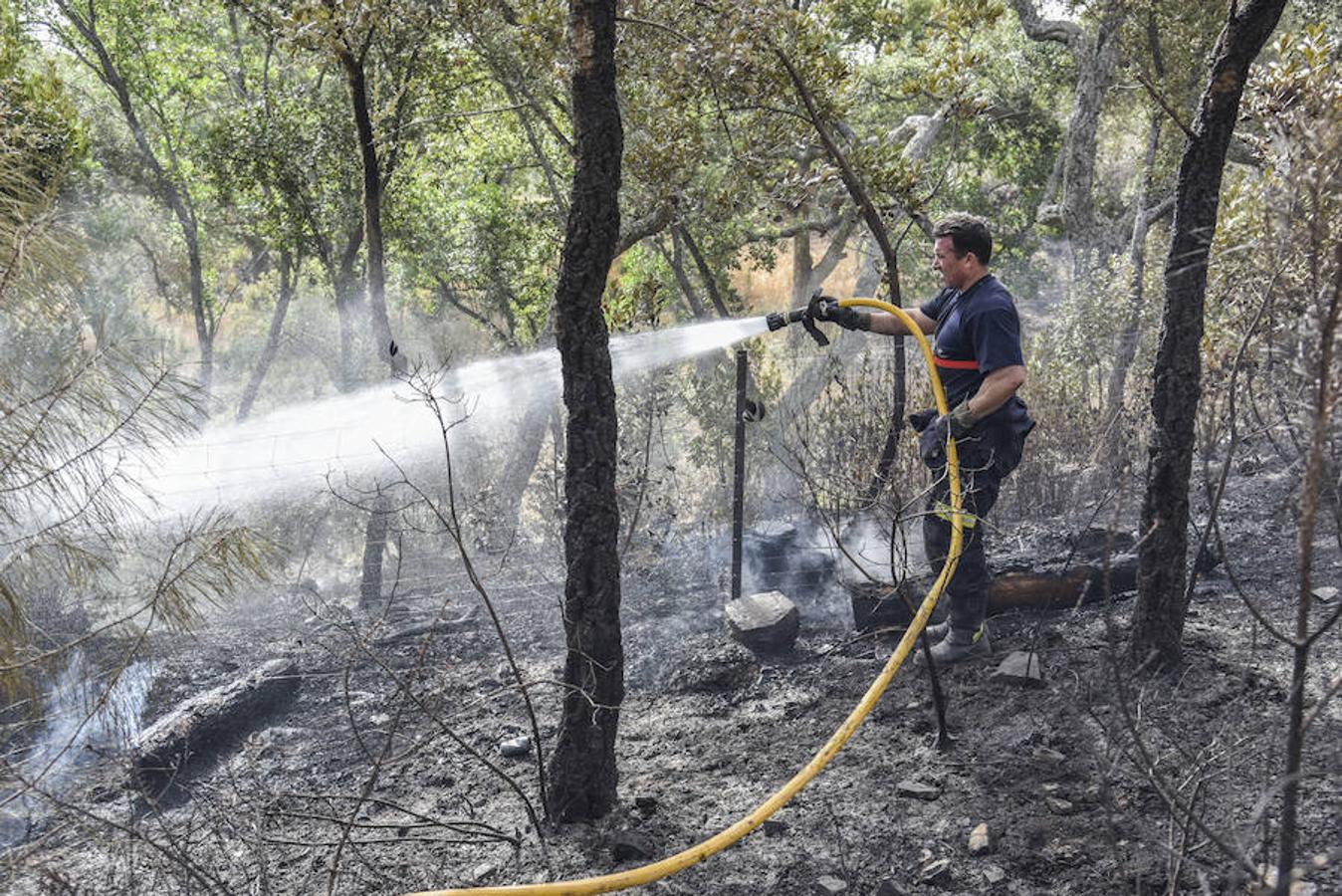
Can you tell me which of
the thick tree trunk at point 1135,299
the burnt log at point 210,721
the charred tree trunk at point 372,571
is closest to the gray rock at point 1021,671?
the burnt log at point 210,721

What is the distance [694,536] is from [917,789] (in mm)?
4177

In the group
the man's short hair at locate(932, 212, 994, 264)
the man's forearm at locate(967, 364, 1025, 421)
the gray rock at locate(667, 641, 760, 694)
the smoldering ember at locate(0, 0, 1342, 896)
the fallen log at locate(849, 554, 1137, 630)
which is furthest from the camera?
the fallen log at locate(849, 554, 1137, 630)

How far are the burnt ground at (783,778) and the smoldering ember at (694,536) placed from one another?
0.9 inches

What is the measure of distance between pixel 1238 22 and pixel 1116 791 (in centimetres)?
242

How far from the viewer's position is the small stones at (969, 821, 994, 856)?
120 inches

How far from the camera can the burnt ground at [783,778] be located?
2.90 meters

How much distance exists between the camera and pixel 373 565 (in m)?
7.62

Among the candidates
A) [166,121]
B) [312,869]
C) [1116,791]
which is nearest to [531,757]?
[312,869]

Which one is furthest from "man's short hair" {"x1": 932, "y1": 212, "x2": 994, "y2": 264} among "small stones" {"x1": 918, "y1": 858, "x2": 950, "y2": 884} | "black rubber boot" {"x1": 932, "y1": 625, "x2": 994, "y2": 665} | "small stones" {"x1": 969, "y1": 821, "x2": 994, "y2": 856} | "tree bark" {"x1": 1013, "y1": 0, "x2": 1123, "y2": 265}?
"tree bark" {"x1": 1013, "y1": 0, "x2": 1123, "y2": 265}

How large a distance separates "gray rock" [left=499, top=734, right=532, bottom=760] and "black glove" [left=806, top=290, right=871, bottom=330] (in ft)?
6.86

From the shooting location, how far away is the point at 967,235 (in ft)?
13.4

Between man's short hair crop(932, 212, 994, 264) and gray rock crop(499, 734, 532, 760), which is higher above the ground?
man's short hair crop(932, 212, 994, 264)

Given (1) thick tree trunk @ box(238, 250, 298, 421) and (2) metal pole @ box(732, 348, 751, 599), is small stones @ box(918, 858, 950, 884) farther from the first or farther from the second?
(1) thick tree trunk @ box(238, 250, 298, 421)

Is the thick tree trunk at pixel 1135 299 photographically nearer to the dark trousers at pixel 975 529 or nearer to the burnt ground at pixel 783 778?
the dark trousers at pixel 975 529
